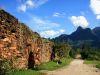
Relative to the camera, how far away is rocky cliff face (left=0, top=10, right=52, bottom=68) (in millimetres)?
23953

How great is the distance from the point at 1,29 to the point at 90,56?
86.3m

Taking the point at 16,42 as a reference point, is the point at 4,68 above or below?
below

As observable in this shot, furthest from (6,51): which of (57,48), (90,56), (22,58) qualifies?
(90,56)

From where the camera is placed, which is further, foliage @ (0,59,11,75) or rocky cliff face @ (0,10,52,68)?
rocky cliff face @ (0,10,52,68)

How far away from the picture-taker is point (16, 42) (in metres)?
26.9

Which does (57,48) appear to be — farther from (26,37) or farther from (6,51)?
(6,51)

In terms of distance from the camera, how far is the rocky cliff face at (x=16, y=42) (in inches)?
943

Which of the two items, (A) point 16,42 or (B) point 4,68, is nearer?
(B) point 4,68

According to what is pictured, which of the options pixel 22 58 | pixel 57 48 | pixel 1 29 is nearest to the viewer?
pixel 1 29

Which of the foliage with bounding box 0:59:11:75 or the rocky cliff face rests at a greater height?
the rocky cliff face

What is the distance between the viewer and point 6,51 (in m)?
24.5

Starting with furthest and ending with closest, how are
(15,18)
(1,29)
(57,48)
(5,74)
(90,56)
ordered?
(90,56), (57,48), (15,18), (1,29), (5,74)

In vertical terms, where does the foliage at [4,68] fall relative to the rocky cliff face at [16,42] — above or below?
below

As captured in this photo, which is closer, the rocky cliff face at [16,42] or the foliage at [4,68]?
the foliage at [4,68]
